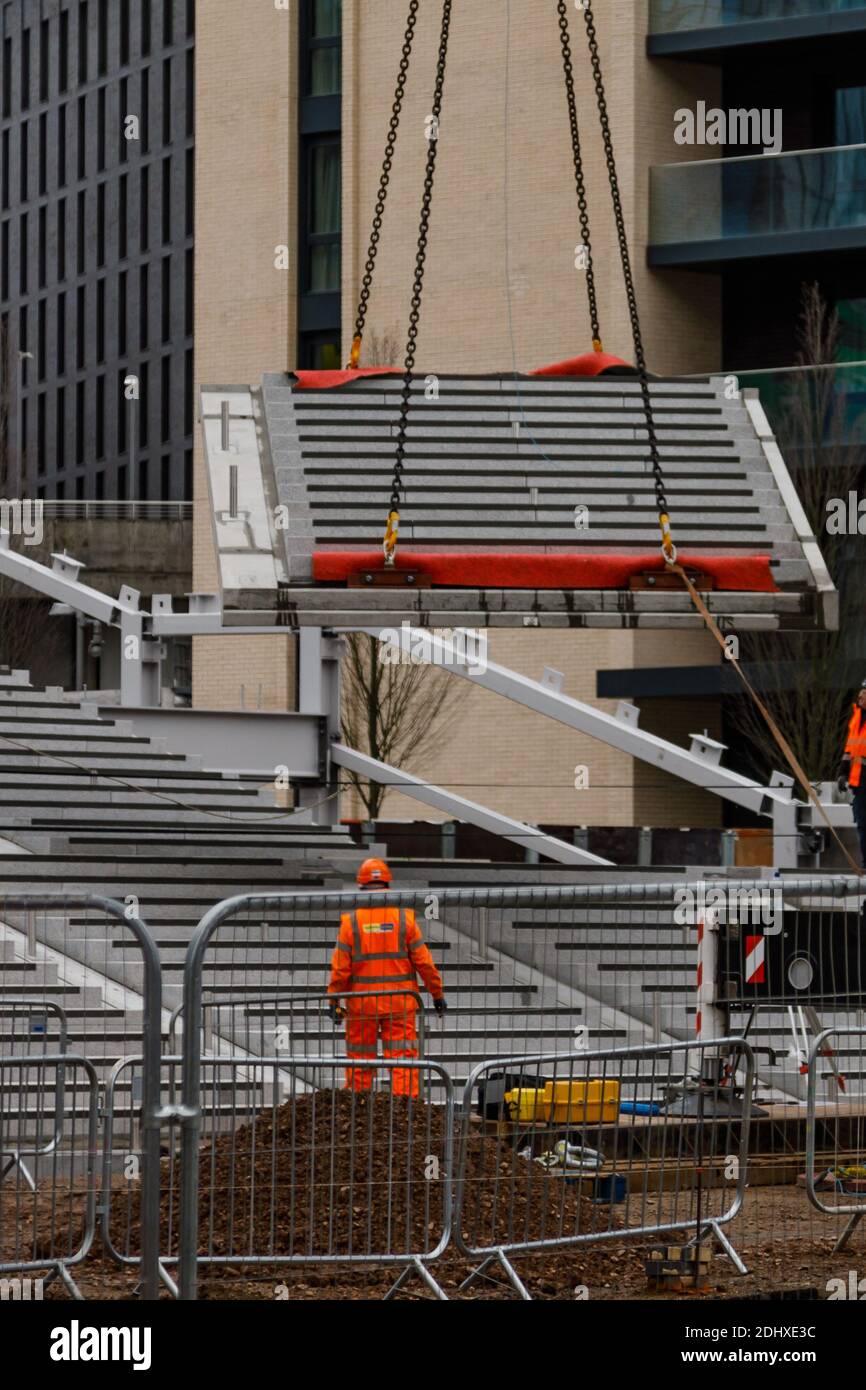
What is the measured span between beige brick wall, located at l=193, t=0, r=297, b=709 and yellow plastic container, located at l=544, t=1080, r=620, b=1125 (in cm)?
3477

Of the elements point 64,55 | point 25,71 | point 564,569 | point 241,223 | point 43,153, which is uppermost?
point 25,71

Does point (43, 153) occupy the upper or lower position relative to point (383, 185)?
upper

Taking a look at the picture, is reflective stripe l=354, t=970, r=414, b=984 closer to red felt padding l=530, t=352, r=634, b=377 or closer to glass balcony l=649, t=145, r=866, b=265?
red felt padding l=530, t=352, r=634, b=377

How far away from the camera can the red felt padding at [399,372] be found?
21016 millimetres

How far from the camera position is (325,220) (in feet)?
148

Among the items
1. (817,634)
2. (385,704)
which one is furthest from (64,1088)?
(385,704)

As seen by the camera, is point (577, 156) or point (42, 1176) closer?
point (42, 1176)

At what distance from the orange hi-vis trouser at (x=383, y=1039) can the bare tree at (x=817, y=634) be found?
2185 centimetres

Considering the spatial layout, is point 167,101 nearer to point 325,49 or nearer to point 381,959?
point 325,49

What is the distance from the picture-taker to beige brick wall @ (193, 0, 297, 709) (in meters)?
44.6

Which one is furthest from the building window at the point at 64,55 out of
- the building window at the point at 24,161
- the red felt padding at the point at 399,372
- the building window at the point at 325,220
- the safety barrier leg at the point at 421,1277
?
the safety barrier leg at the point at 421,1277

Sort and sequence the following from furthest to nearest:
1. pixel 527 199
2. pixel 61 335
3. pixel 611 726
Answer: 1. pixel 61 335
2. pixel 527 199
3. pixel 611 726

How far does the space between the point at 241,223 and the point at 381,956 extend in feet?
113

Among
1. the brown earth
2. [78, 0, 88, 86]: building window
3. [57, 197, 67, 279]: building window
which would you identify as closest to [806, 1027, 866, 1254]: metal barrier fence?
the brown earth
